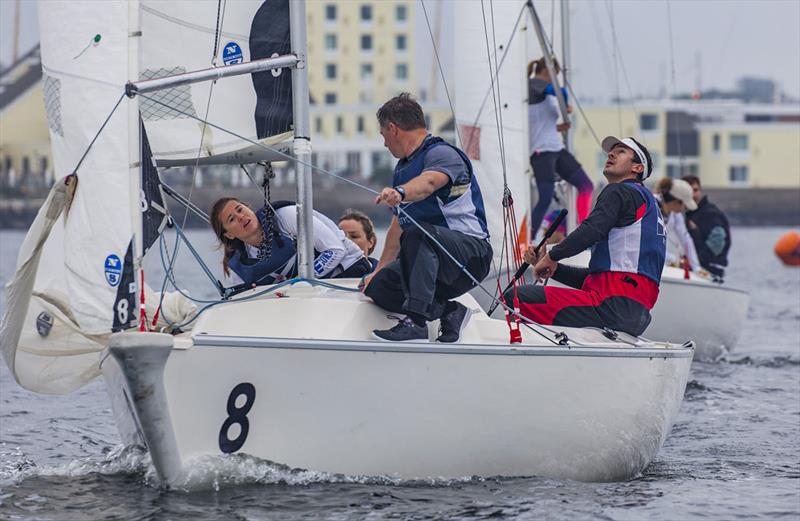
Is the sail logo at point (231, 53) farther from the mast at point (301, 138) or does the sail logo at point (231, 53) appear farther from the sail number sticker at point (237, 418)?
the sail number sticker at point (237, 418)

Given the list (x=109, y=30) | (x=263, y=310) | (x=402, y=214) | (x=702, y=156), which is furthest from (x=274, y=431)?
(x=702, y=156)

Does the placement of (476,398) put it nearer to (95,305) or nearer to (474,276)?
(474,276)

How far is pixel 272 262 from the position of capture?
7.23 metres

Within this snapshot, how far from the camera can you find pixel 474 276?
258 inches

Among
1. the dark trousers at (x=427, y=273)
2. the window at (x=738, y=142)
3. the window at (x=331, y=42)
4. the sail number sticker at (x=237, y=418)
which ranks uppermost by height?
the window at (x=331, y=42)

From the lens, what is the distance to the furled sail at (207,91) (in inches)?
277

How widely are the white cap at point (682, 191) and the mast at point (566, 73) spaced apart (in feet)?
3.24

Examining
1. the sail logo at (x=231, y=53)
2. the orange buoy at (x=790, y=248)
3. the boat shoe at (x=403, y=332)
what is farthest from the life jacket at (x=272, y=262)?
the orange buoy at (x=790, y=248)

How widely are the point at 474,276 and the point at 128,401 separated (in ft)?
Result: 5.54

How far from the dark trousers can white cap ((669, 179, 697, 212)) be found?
717 centimetres

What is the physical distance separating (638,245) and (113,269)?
8.35 feet

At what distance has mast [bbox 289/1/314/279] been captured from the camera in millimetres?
6840

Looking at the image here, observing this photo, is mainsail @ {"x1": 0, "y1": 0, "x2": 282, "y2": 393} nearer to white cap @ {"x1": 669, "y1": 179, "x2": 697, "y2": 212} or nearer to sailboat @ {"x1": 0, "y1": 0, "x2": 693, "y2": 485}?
sailboat @ {"x1": 0, "y1": 0, "x2": 693, "y2": 485}

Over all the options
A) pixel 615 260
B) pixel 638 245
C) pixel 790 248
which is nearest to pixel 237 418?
pixel 615 260
